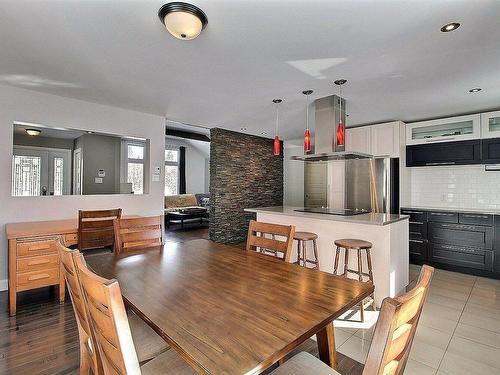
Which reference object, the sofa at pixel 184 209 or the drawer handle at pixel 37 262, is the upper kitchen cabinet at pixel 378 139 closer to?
the sofa at pixel 184 209

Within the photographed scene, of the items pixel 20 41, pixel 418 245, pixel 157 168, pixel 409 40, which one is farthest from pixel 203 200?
pixel 409 40

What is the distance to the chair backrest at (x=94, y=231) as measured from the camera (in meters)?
2.70

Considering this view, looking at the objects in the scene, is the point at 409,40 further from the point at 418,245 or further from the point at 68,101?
the point at 68,101

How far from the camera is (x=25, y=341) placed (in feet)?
6.70

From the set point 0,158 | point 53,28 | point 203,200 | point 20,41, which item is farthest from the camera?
point 203,200

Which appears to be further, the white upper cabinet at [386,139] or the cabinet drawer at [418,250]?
the white upper cabinet at [386,139]

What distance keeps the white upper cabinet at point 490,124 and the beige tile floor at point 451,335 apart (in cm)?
212

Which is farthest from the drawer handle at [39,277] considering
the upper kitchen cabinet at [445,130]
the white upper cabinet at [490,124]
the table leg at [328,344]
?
the white upper cabinet at [490,124]

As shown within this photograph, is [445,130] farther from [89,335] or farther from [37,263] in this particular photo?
[37,263]

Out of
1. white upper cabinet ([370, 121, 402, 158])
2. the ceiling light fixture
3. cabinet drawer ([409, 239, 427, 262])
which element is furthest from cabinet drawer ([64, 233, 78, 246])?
cabinet drawer ([409, 239, 427, 262])

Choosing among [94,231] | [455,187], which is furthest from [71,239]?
[455,187]

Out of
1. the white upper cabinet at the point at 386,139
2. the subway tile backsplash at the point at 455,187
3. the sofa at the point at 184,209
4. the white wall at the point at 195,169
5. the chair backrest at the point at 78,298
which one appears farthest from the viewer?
the white wall at the point at 195,169

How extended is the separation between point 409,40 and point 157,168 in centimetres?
371

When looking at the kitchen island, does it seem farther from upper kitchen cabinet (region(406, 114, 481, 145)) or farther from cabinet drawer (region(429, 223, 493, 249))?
upper kitchen cabinet (region(406, 114, 481, 145))
